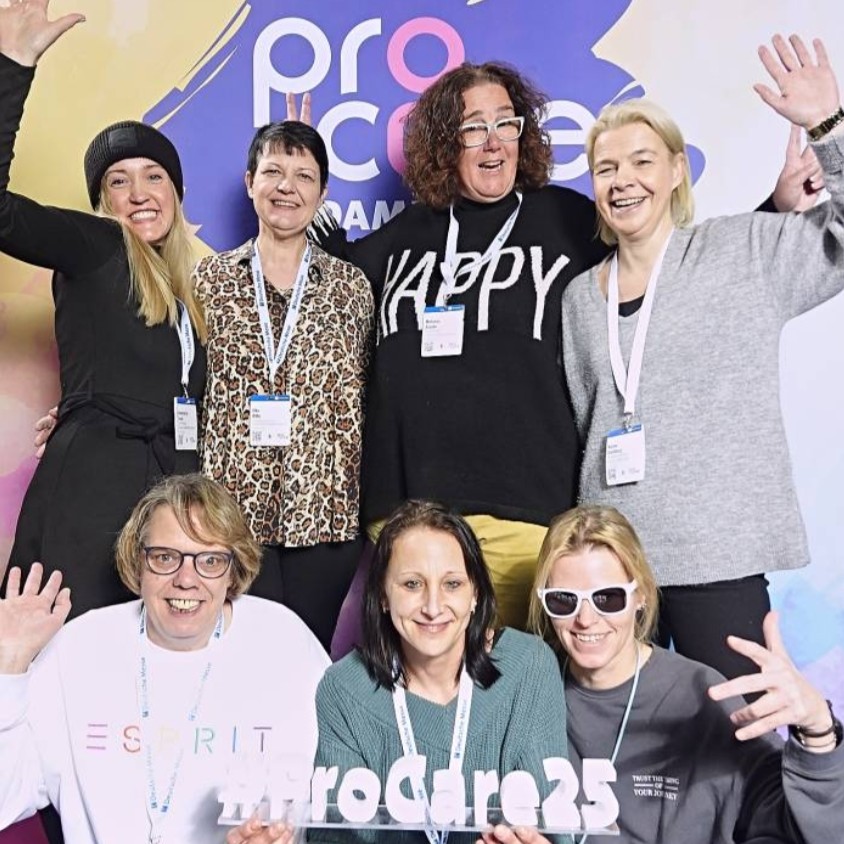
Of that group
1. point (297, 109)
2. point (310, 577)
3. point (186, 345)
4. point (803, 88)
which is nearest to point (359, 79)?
point (297, 109)

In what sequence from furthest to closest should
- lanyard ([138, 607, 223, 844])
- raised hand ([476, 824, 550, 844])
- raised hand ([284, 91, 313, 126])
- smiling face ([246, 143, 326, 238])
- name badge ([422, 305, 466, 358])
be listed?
raised hand ([284, 91, 313, 126]) < smiling face ([246, 143, 326, 238]) < name badge ([422, 305, 466, 358]) < lanyard ([138, 607, 223, 844]) < raised hand ([476, 824, 550, 844])

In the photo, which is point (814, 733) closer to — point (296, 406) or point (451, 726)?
point (451, 726)

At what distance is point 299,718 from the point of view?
8.00ft

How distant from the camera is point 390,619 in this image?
96.9 inches

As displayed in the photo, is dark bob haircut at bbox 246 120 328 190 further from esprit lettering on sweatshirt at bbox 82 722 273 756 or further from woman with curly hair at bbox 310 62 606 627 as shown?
esprit lettering on sweatshirt at bbox 82 722 273 756

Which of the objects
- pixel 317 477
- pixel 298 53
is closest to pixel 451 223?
pixel 317 477

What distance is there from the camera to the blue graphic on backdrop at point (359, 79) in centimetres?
360

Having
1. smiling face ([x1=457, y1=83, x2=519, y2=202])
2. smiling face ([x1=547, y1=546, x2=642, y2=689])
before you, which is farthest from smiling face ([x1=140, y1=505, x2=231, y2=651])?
smiling face ([x1=457, y1=83, x2=519, y2=202])

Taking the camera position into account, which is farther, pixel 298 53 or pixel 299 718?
pixel 298 53

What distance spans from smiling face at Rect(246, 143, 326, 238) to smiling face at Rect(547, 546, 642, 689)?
1.24 m

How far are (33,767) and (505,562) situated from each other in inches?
46.9

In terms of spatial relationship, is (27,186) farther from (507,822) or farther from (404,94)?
(507,822)

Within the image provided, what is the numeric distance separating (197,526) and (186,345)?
2.10 feet

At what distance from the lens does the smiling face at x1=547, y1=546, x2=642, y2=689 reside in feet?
7.85
